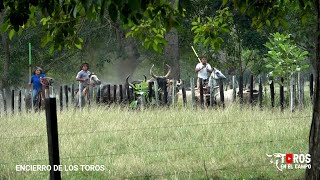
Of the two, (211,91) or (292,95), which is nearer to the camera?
(292,95)

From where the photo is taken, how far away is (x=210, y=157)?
28.0ft

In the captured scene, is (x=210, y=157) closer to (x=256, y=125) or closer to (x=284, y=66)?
(x=256, y=125)

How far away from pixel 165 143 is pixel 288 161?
2.47 m

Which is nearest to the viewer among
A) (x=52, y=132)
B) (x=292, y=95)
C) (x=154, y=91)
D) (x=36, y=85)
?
(x=52, y=132)

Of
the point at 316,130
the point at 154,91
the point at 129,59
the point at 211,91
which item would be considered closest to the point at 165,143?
the point at 316,130

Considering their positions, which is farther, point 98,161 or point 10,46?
point 10,46

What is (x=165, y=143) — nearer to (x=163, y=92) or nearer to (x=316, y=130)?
(x=316, y=130)

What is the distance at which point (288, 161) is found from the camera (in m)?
8.08

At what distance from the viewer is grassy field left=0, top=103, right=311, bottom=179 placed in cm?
786

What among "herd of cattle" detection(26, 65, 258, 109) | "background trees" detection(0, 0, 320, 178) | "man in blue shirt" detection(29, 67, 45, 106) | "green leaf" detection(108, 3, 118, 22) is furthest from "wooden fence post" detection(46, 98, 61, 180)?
"man in blue shirt" detection(29, 67, 45, 106)

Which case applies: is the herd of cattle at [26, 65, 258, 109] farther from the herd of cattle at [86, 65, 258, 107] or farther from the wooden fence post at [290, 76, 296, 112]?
the wooden fence post at [290, 76, 296, 112]

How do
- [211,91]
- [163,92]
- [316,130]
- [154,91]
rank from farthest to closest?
1. [163,92]
2. [154,91]
3. [211,91]
4. [316,130]

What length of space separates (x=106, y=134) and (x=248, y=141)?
2660 mm

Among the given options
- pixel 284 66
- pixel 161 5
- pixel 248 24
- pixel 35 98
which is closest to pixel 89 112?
pixel 35 98
